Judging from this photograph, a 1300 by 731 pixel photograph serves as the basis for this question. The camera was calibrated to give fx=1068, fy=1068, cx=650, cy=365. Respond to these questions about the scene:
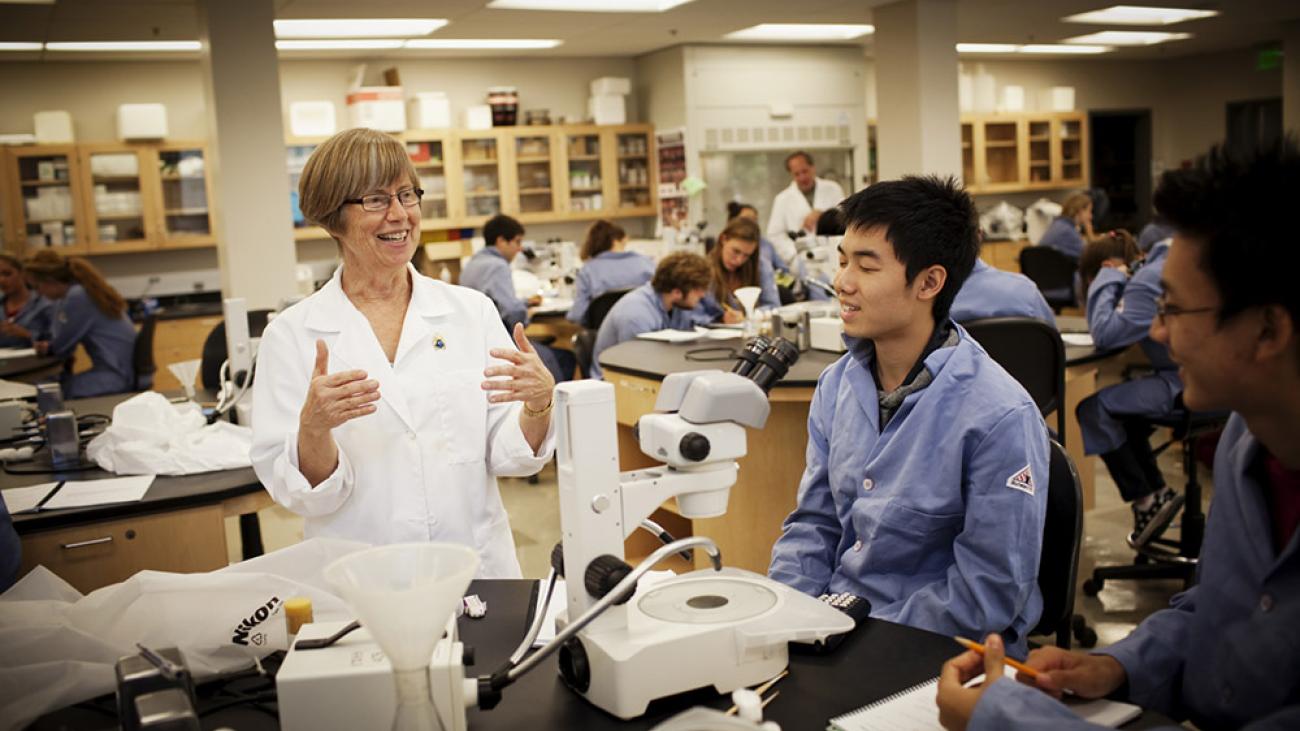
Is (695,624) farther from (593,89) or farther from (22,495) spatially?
(593,89)

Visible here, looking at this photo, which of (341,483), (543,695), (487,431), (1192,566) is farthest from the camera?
(1192,566)

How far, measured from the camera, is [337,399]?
1749 mm

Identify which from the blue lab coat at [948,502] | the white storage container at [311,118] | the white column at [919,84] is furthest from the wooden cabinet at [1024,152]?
the blue lab coat at [948,502]

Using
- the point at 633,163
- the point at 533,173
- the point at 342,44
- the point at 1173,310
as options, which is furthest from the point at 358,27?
the point at 1173,310

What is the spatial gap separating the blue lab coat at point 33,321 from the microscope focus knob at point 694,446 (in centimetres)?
652

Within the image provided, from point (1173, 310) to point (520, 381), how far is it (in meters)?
1.05

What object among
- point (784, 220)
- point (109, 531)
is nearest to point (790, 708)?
point (109, 531)

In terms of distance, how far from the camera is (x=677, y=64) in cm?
905

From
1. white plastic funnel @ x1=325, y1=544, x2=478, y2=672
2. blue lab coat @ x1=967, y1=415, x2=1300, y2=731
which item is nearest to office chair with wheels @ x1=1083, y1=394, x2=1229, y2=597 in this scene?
blue lab coat @ x1=967, y1=415, x2=1300, y2=731

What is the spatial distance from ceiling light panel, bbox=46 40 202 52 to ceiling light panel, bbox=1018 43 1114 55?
7.51 m

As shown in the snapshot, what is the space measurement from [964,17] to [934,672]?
26.0 feet

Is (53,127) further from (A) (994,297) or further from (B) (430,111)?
(A) (994,297)

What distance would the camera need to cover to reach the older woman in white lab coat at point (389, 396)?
1.96 meters

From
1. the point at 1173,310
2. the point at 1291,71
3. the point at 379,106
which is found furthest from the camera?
the point at 1291,71
